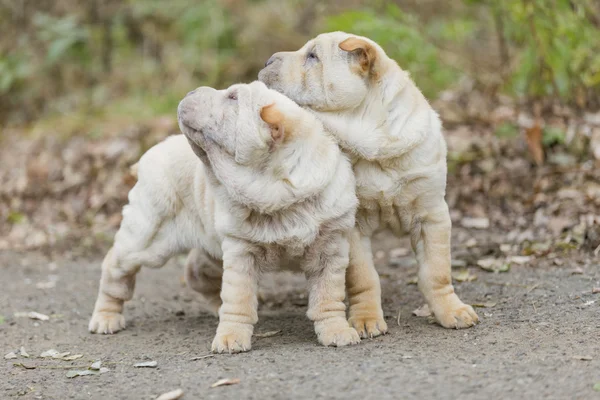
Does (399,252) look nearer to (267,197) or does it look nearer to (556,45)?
(556,45)

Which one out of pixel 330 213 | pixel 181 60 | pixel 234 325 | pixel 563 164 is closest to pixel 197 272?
pixel 234 325

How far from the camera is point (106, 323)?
232 inches

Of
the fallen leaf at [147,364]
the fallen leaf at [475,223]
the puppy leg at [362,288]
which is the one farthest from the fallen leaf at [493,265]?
the fallen leaf at [147,364]

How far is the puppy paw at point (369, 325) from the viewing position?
5051 millimetres

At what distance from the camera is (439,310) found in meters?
5.21

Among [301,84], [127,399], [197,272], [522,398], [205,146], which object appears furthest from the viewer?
[197,272]

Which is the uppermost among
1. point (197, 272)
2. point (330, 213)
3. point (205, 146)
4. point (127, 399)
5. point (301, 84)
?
point (301, 84)

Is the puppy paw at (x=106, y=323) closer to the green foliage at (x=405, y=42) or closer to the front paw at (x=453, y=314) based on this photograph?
the front paw at (x=453, y=314)

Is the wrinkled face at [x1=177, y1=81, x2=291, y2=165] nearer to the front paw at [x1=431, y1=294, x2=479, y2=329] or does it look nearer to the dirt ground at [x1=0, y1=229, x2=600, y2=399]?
the dirt ground at [x1=0, y1=229, x2=600, y2=399]

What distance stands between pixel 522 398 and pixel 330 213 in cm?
155

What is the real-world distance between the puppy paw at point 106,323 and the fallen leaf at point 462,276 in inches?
103

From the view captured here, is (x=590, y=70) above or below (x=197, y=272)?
above

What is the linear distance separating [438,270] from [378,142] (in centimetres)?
91

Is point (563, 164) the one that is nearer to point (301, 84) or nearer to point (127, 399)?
point (301, 84)
